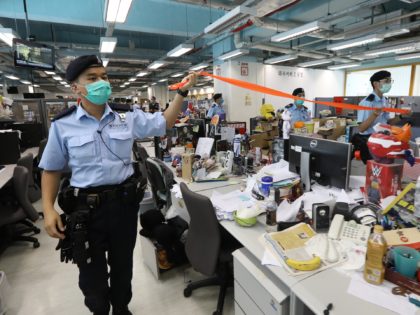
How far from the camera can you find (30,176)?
3125 millimetres

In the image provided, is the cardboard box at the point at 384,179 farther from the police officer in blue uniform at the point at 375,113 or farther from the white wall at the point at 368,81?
the white wall at the point at 368,81

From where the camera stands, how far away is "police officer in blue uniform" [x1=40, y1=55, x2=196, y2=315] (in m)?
1.37

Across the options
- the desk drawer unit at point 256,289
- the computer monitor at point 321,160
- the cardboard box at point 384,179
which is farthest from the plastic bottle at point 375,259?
the computer monitor at point 321,160

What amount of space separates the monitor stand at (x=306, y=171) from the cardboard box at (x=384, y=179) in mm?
392

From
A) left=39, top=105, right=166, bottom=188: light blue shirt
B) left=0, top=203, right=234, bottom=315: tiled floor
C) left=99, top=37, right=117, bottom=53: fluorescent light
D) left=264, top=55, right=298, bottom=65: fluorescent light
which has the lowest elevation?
left=0, top=203, right=234, bottom=315: tiled floor

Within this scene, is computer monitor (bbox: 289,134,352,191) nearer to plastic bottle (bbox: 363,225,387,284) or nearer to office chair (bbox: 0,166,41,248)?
plastic bottle (bbox: 363,225,387,284)

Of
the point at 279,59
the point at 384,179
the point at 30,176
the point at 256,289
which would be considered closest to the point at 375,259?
the point at 256,289

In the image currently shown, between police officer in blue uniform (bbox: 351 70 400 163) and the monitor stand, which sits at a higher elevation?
police officer in blue uniform (bbox: 351 70 400 163)

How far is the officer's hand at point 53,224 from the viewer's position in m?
1.39

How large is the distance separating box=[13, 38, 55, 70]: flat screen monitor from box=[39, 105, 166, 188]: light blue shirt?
14.7 feet

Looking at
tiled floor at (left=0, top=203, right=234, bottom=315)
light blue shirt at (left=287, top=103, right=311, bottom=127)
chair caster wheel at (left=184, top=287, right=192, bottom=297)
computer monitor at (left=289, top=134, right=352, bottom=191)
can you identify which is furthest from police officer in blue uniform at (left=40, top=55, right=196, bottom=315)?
light blue shirt at (left=287, top=103, right=311, bottom=127)

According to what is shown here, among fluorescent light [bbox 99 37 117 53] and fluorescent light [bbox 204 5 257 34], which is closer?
fluorescent light [bbox 204 5 257 34]

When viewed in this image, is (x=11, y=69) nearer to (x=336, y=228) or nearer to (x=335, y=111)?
(x=335, y=111)

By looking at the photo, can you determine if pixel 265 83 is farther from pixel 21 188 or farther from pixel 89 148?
pixel 89 148
